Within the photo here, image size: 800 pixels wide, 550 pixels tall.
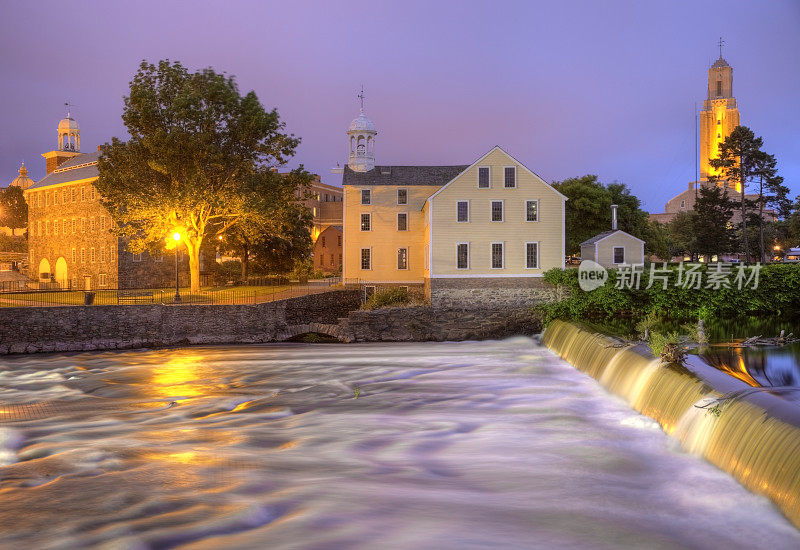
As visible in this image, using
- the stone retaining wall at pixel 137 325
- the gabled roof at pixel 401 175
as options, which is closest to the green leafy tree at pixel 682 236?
the gabled roof at pixel 401 175

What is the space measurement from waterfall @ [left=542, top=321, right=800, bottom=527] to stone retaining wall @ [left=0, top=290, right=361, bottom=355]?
18570mm

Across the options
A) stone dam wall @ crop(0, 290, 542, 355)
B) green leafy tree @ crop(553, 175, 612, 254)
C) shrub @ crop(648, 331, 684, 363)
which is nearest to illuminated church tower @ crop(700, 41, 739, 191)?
green leafy tree @ crop(553, 175, 612, 254)

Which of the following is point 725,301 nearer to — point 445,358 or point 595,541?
point 445,358

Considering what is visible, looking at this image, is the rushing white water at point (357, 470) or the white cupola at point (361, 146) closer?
the rushing white water at point (357, 470)

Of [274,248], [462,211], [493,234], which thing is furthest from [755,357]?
[274,248]

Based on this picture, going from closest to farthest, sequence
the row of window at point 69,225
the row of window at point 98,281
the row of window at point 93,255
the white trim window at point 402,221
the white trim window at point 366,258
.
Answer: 1. the white trim window at point 366,258
2. the white trim window at point 402,221
3. the row of window at point 93,255
4. the row of window at point 98,281
5. the row of window at point 69,225

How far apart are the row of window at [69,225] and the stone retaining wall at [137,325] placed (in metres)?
20.8

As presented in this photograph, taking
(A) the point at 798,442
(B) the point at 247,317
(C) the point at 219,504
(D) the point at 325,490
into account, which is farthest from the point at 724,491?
(B) the point at 247,317

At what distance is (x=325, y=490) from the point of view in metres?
9.91

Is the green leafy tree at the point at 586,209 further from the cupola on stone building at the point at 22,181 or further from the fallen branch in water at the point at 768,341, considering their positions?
the cupola on stone building at the point at 22,181

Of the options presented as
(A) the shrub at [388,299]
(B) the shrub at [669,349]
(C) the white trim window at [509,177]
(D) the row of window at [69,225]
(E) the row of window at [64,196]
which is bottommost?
(B) the shrub at [669,349]

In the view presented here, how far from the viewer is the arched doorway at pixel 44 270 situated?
176 feet

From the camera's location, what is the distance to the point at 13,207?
96.7 metres

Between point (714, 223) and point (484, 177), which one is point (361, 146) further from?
point (714, 223)
